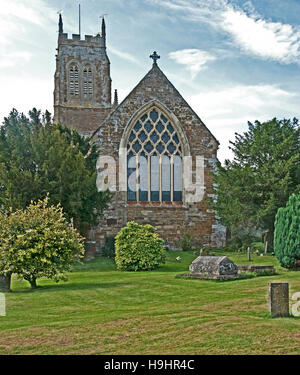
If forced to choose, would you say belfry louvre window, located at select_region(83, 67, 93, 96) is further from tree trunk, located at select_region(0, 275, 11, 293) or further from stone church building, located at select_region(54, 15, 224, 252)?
tree trunk, located at select_region(0, 275, 11, 293)

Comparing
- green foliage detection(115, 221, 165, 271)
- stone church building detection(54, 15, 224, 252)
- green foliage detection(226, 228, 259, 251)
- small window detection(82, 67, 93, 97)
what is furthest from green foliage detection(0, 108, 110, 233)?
small window detection(82, 67, 93, 97)

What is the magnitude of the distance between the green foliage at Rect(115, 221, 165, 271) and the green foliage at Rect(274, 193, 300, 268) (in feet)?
17.9

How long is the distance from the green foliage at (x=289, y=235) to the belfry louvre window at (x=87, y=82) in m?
28.7

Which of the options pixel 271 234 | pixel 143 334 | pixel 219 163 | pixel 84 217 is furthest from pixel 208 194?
pixel 143 334

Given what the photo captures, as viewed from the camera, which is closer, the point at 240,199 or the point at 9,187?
the point at 9,187

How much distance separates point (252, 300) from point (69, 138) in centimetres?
1801

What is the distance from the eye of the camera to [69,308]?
12.6 meters

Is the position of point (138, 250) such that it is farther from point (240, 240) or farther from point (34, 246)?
point (240, 240)

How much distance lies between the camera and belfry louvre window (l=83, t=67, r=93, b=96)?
44812 mm

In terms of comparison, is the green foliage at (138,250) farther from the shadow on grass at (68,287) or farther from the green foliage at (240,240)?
the green foliage at (240,240)

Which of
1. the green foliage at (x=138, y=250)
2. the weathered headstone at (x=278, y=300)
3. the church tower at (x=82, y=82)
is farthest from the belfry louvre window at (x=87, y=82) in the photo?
the weathered headstone at (x=278, y=300)

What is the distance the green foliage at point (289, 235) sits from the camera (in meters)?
18.4

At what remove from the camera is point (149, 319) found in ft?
34.7
